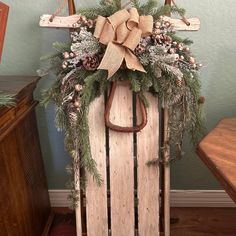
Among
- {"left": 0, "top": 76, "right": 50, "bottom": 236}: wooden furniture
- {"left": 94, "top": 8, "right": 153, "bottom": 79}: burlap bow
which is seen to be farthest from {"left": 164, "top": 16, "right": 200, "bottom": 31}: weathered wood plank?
{"left": 0, "top": 76, "right": 50, "bottom": 236}: wooden furniture

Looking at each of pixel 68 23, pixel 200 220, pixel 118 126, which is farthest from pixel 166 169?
pixel 68 23

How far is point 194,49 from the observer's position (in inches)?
59.4

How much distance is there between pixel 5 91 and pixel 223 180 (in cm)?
86

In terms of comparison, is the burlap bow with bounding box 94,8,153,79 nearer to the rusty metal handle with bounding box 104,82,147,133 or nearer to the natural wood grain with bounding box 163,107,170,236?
the rusty metal handle with bounding box 104,82,147,133

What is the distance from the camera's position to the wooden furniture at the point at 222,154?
2.77 feet

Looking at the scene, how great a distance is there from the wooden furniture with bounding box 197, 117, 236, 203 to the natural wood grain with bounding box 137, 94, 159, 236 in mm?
281

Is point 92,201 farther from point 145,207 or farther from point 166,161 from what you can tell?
point 166,161

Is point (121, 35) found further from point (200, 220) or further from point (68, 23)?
point (200, 220)

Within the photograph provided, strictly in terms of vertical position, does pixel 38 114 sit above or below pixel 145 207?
above

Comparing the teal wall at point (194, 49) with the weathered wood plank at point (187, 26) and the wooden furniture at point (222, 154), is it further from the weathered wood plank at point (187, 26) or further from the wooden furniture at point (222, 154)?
the wooden furniture at point (222, 154)

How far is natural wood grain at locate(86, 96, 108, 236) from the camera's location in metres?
1.29

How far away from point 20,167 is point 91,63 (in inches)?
21.8

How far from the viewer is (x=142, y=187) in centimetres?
137

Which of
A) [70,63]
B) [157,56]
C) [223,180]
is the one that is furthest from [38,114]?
[223,180]
